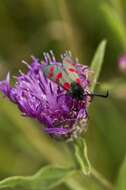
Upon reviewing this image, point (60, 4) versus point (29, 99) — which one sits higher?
point (60, 4)

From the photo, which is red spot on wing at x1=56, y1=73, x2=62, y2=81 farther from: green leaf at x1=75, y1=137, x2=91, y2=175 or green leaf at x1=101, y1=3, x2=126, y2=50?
green leaf at x1=101, y1=3, x2=126, y2=50

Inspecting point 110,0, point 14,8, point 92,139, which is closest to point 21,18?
point 14,8

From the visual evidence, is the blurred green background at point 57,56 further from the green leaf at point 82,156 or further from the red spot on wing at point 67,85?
the red spot on wing at point 67,85

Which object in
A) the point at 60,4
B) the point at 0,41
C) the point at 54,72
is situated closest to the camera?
the point at 54,72

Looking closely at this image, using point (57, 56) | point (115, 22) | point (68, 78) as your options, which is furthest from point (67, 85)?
point (57, 56)

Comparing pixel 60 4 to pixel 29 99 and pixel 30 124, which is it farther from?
pixel 29 99

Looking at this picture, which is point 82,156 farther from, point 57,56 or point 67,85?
point 57,56
